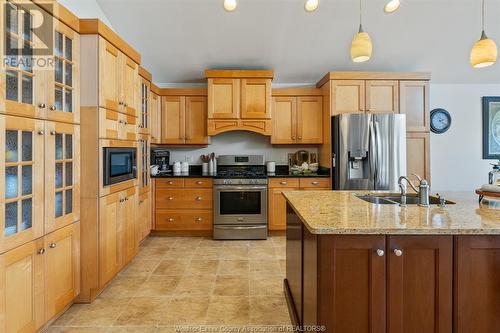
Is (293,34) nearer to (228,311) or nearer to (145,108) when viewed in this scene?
(145,108)

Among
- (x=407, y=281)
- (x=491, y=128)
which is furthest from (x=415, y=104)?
(x=407, y=281)

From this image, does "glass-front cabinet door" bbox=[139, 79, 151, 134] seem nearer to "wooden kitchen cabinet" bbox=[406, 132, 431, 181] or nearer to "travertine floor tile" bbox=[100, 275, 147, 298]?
"travertine floor tile" bbox=[100, 275, 147, 298]

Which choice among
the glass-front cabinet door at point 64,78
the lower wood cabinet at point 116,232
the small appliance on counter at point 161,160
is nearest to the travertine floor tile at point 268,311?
the lower wood cabinet at point 116,232

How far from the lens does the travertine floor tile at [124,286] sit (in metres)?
2.49

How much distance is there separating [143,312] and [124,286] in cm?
53

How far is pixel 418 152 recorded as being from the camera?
156 inches

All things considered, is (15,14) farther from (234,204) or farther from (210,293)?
(234,204)

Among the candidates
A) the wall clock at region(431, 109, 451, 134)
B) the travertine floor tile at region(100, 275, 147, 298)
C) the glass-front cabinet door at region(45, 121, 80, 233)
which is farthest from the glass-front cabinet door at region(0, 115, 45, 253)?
the wall clock at region(431, 109, 451, 134)

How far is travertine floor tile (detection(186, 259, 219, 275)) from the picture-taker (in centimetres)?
295

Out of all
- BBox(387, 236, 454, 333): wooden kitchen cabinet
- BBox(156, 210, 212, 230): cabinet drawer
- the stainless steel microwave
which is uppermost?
the stainless steel microwave

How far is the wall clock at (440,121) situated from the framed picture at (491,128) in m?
0.60

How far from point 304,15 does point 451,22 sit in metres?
1.87

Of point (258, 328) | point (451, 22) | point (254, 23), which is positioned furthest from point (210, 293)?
point (451, 22)

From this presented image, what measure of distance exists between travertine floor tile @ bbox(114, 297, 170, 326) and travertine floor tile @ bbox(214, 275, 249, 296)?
0.45m
